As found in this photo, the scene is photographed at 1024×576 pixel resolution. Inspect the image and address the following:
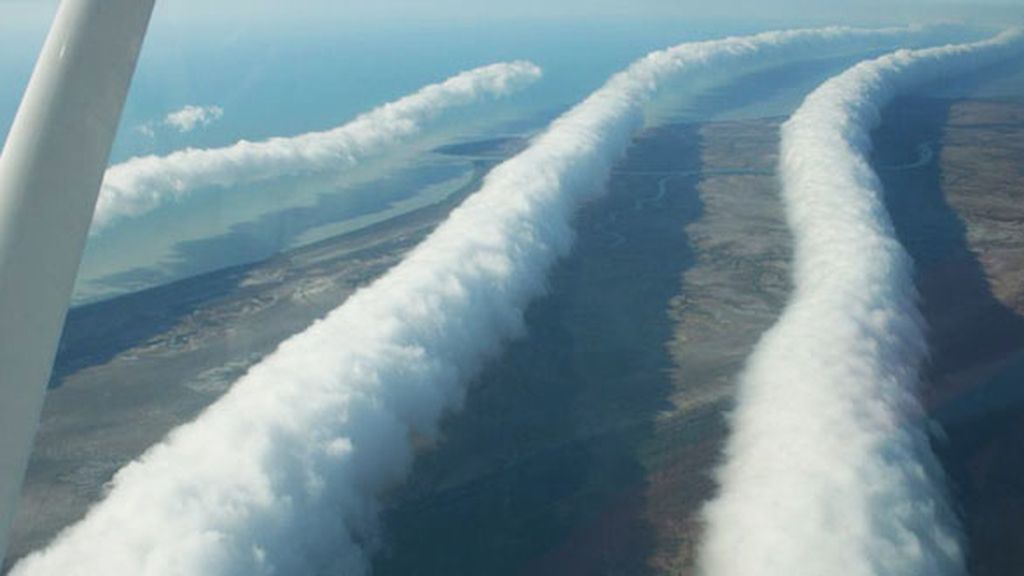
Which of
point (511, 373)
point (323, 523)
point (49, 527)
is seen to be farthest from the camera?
point (511, 373)

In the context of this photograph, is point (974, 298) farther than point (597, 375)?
Yes

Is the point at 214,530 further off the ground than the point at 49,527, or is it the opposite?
the point at 214,530

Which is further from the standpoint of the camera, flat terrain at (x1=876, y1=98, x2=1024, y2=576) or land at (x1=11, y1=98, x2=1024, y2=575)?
flat terrain at (x1=876, y1=98, x2=1024, y2=576)

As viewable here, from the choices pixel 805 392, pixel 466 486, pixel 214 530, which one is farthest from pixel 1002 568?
pixel 214 530

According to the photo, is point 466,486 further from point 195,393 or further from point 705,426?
point 195,393

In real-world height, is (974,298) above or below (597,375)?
below

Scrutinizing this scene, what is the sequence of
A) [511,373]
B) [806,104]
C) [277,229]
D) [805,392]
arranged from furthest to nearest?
[806,104], [277,229], [511,373], [805,392]

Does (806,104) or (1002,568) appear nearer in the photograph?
(1002,568)

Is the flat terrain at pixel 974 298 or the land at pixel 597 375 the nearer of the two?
the land at pixel 597 375

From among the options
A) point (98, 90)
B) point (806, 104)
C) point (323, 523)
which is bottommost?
point (806, 104)

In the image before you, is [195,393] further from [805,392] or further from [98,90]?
[98,90]
